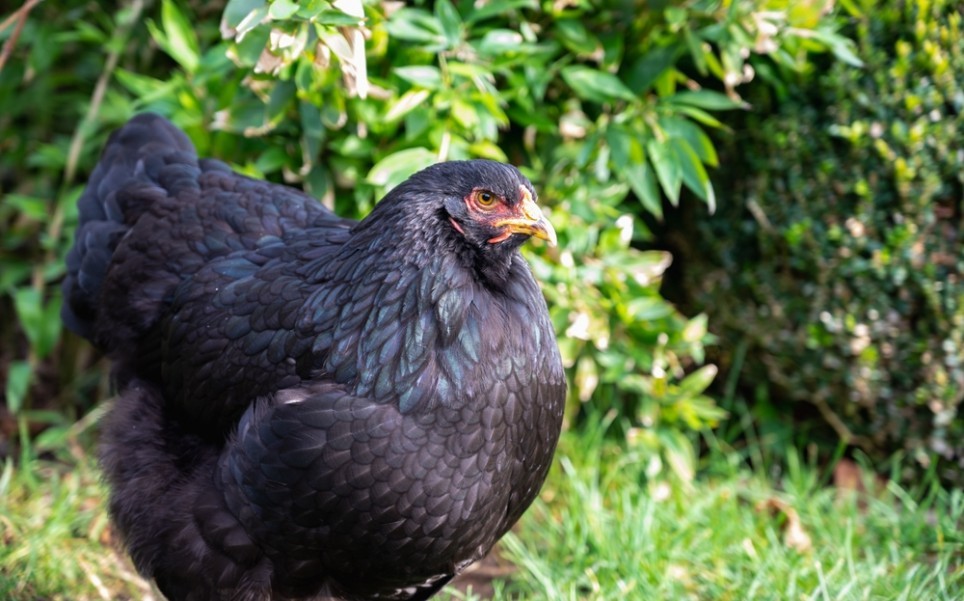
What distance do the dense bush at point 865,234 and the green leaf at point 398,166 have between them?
154cm

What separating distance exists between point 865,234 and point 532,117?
1.46 meters

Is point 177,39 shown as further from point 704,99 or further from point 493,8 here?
point 704,99

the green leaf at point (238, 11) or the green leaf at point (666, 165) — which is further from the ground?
the green leaf at point (238, 11)

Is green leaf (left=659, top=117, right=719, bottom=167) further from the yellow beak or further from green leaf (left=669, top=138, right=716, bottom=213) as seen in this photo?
the yellow beak

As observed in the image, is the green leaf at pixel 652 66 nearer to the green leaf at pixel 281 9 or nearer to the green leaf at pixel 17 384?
the green leaf at pixel 281 9

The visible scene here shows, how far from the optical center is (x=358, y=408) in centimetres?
258

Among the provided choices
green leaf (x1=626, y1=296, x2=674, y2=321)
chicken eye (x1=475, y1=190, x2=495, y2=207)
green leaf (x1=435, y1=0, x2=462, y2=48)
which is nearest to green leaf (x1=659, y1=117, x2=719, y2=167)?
green leaf (x1=626, y1=296, x2=674, y2=321)

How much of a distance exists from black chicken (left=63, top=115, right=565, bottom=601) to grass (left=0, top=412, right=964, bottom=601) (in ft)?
2.26

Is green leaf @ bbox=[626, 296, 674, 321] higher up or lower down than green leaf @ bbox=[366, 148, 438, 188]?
lower down

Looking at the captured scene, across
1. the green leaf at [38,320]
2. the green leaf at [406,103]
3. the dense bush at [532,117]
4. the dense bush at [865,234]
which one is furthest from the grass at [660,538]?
the green leaf at [406,103]

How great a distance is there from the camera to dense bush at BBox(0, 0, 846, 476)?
3.66m

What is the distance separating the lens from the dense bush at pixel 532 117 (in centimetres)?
366

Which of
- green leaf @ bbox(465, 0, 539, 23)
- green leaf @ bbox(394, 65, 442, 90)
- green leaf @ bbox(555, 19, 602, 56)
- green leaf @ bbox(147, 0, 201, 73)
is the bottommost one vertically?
green leaf @ bbox(147, 0, 201, 73)

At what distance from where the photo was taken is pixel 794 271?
436 centimetres
